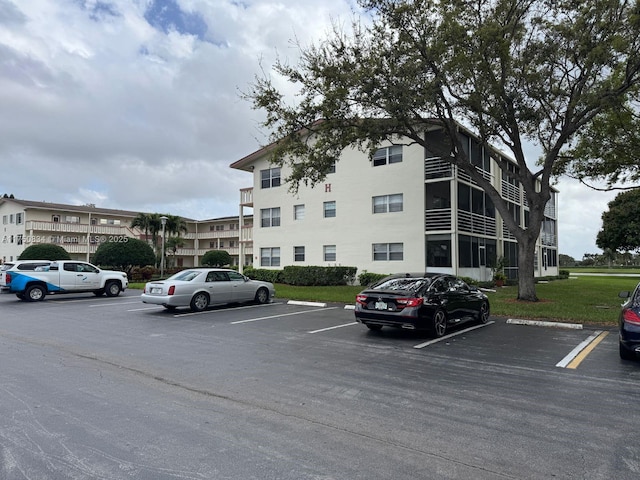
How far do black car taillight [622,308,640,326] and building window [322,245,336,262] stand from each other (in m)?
20.9

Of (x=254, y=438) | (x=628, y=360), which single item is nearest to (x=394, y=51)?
(x=628, y=360)

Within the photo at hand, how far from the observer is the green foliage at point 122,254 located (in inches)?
1372

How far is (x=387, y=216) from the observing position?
25828 mm

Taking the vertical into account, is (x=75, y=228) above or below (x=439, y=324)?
above

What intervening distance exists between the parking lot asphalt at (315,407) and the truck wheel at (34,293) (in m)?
9.40

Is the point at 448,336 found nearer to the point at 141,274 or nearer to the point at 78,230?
the point at 141,274

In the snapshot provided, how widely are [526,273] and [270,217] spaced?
17.7 m

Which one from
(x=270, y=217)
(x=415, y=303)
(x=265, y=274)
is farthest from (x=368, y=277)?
(x=415, y=303)

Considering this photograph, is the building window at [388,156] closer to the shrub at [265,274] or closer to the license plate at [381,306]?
the shrub at [265,274]

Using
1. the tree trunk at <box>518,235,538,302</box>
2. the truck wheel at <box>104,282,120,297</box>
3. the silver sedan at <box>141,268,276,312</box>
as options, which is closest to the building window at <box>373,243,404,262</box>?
the tree trunk at <box>518,235,538,302</box>

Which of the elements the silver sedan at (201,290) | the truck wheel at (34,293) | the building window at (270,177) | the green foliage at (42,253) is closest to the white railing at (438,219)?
the building window at (270,177)

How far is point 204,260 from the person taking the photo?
47219 millimetres

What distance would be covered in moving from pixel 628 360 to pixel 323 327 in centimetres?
639

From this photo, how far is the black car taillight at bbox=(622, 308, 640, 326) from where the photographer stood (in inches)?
284
